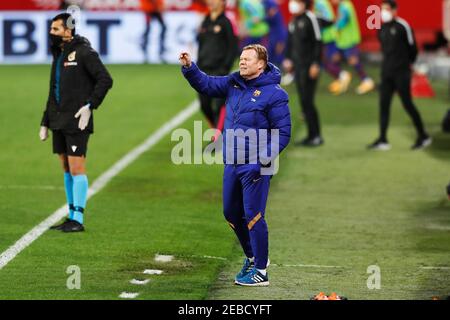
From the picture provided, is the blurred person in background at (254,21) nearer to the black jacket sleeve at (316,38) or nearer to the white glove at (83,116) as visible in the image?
the black jacket sleeve at (316,38)

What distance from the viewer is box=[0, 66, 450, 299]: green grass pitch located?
35.1 feet

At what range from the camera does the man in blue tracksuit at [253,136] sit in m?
10.4

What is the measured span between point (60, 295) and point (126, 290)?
554mm

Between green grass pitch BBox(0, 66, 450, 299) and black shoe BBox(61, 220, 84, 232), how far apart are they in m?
0.13

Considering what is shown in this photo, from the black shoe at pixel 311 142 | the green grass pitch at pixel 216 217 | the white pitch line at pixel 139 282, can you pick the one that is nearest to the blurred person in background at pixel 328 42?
the green grass pitch at pixel 216 217

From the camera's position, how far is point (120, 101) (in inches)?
940

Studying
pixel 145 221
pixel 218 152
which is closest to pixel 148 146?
pixel 218 152

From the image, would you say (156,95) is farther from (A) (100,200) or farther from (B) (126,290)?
(B) (126,290)

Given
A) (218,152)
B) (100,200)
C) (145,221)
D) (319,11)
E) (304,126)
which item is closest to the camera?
(145,221)

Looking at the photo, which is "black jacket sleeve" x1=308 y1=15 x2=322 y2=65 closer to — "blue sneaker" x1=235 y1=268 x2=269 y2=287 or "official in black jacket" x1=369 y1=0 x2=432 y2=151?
"official in black jacket" x1=369 y1=0 x2=432 y2=151

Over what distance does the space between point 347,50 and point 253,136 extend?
1660 cm

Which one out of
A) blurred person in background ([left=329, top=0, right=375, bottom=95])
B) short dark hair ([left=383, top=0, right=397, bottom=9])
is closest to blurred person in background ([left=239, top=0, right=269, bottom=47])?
blurred person in background ([left=329, top=0, right=375, bottom=95])
